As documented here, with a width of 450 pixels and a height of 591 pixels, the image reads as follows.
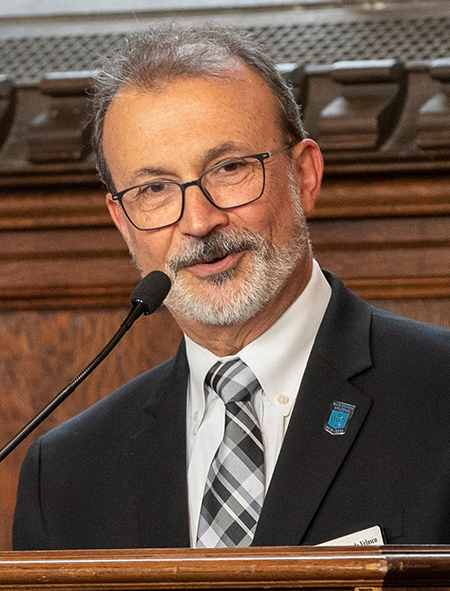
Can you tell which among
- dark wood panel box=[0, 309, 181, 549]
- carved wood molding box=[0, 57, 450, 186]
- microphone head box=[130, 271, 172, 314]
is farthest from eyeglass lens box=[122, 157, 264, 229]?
dark wood panel box=[0, 309, 181, 549]

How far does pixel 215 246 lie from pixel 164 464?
48cm

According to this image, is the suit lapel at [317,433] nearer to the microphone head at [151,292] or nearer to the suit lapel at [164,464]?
the suit lapel at [164,464]

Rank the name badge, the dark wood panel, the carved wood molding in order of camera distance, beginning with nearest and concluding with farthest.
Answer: the name badge, the carved wood molding, the dark wood panel

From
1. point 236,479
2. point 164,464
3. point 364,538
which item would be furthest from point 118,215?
point 364,538

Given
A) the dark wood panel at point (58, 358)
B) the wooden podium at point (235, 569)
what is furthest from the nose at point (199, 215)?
the wooden podium at point (235, 569)

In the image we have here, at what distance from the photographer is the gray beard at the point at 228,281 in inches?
75.6

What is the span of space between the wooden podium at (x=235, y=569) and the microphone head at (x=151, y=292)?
60cm

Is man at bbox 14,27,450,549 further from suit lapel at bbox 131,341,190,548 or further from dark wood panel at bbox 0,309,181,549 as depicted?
dark wood panel at bbox 0,309,181,549

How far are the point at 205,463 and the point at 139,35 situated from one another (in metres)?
1.00

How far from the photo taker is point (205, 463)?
198 cm

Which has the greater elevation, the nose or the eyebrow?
the eyebrow

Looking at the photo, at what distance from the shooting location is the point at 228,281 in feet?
6.36

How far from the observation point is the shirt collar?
1.96 metres

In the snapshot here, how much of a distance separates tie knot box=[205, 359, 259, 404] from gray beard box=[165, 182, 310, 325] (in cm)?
11
